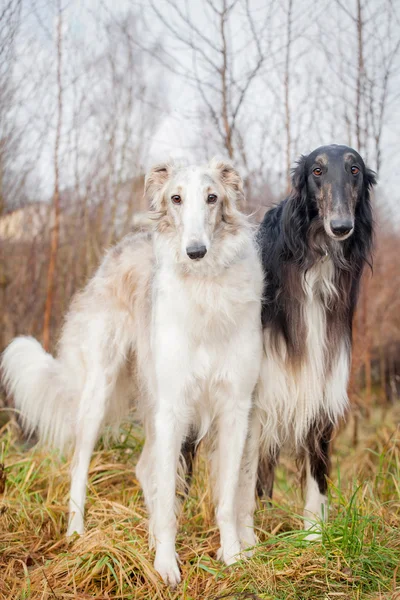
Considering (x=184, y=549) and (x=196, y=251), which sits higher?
(x=196, y=251)

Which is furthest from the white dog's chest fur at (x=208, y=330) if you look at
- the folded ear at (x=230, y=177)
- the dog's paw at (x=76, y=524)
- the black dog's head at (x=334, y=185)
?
the dog's paw at (x=76, y=524)

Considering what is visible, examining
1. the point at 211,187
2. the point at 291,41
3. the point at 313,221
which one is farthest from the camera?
the point at 291,41

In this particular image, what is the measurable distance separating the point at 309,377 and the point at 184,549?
1196mm

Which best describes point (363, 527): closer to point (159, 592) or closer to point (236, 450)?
point (236, 450)

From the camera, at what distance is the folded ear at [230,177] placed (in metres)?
3.09

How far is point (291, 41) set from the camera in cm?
499

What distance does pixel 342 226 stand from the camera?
2.82 metres

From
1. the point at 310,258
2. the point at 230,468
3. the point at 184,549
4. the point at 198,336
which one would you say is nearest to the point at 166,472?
the point at 230,468

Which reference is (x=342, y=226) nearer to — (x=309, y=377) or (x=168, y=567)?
(x=309, y=377)

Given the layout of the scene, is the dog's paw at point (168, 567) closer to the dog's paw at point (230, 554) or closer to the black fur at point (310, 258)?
the dog's paw at point (230, 554)

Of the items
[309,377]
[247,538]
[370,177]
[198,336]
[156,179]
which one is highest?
[370,177]

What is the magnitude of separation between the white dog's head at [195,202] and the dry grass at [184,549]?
1.45m

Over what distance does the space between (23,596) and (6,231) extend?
448 centimetres

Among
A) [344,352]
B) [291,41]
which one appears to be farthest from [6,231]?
[344,352]
